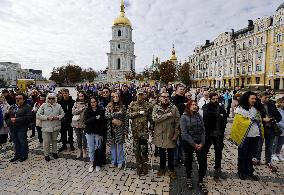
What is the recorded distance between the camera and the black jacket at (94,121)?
582cm

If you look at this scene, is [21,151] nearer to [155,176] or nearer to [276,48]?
[155,176]

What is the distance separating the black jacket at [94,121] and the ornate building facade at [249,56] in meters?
49.3

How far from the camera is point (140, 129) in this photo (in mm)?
5578

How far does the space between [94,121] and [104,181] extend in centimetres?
149

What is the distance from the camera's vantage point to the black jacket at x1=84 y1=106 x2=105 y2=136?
5.82 metres

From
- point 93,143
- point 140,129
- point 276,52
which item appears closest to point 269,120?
point 140,129

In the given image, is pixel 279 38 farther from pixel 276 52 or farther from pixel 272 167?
pixel 272 167

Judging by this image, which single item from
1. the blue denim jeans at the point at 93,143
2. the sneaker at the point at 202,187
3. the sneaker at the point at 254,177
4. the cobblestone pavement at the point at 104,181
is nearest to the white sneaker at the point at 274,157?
the cobblestone pavement at the point at 104,181

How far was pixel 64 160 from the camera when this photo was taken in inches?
263

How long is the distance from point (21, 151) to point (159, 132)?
4297 mm

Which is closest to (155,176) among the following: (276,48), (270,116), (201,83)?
(270,116)

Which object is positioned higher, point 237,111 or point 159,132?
point 237,111

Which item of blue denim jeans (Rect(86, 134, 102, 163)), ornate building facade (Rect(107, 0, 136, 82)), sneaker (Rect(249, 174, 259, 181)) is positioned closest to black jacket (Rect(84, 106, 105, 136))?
blue denim jeans (Rect(86, 134, 102, 163))

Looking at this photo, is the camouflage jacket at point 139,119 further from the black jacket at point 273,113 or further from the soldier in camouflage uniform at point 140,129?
the black jacket at point 273,113
